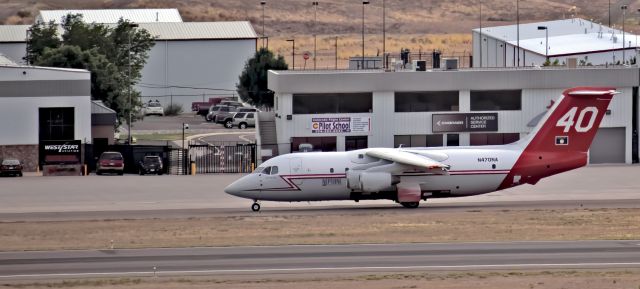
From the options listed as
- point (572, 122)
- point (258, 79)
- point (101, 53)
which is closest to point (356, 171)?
point (572, 122)

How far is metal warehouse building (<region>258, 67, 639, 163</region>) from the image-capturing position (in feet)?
254

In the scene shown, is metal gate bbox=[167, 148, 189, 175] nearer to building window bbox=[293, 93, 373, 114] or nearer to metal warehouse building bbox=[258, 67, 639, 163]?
metal warehouse building bbox=[258, 67, 639, 163]

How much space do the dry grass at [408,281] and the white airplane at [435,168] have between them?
18.3m

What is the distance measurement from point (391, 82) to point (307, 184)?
826 inches

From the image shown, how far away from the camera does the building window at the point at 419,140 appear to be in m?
77.9

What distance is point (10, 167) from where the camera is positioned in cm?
→ 7556

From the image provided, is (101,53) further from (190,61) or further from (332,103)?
(332,103)

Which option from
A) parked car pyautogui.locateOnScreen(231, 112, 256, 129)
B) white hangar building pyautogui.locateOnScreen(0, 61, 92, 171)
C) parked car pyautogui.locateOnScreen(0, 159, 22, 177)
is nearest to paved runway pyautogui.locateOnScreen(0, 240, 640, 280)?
parked car pyautogui.locateOnScreen(0, 159, 22, 177)

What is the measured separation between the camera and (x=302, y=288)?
3659 cm

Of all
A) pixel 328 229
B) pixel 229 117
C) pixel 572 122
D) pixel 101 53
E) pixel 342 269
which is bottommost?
pixel 342 269

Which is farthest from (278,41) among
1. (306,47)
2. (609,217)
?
(609,217)

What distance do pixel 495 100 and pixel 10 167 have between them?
91.5 ft

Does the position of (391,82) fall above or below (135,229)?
above

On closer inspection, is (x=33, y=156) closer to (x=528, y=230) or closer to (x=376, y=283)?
(x=528, y=230)
